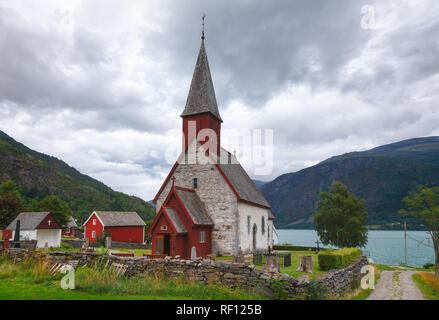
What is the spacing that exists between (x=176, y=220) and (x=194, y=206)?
276 centimetres

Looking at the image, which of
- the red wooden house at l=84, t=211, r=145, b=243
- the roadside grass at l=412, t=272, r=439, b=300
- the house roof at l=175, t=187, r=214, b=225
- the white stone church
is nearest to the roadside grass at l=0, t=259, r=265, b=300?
the roadside grass at l=412, t=272, r=439, b=300

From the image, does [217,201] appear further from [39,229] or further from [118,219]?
[118,219]

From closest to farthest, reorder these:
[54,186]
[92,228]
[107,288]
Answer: [107,288] → [92,228] → [54,186]

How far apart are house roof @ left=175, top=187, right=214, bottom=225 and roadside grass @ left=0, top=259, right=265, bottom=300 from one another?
41.5 ft

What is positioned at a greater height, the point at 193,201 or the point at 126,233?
the point at 193,201

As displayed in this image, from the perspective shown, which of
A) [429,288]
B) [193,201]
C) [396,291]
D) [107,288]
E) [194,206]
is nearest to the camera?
[107,288]

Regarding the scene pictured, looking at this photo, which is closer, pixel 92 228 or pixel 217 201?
pixel 217 201

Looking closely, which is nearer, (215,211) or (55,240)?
(215,211)

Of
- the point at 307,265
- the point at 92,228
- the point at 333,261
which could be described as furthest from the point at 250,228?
the point at 92,228

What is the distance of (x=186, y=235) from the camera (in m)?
24.3

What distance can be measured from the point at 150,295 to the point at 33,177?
400 ft

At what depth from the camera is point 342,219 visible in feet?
137
